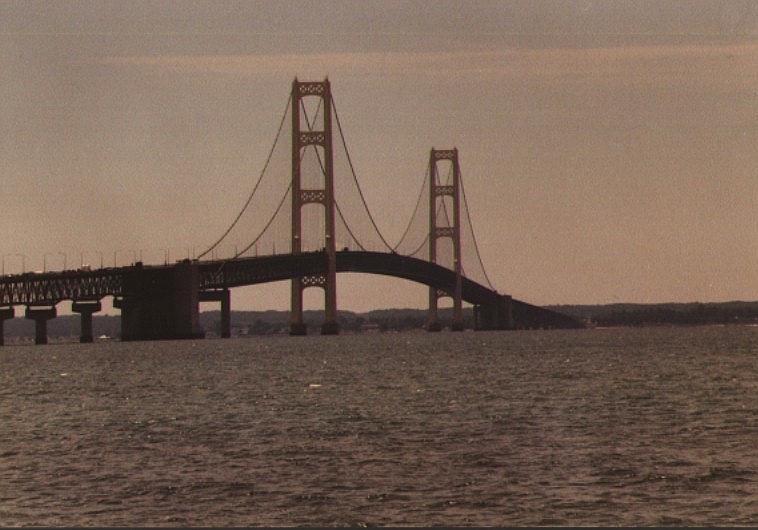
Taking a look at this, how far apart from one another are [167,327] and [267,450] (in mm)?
98449

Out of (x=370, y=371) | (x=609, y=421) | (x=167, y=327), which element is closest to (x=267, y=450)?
(x=609, y=421)

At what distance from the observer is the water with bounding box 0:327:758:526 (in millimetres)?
29484

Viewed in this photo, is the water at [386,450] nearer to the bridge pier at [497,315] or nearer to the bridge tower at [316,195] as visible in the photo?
the bridge tower at [316,195]

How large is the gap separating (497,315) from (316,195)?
52124 mm

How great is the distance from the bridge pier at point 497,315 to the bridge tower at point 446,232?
7308 millimetres

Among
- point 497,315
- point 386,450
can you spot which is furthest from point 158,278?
point 386,450

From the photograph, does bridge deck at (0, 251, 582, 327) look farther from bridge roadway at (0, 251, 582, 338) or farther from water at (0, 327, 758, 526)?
water at (0, 327, 758, 526)

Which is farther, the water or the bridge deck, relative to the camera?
the bridge deck

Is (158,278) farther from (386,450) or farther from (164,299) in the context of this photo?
(386,450)

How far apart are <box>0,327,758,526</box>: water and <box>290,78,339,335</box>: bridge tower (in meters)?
69.8

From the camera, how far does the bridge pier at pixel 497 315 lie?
194m

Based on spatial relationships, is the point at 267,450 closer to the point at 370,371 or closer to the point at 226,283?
the point at 370,371

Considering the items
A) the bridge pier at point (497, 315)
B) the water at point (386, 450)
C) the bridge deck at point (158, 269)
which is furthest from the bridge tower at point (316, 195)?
the water at point (386, 450)

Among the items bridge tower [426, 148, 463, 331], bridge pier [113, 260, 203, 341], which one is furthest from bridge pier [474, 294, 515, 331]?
bridge pier [113, 260, 203, 341]
